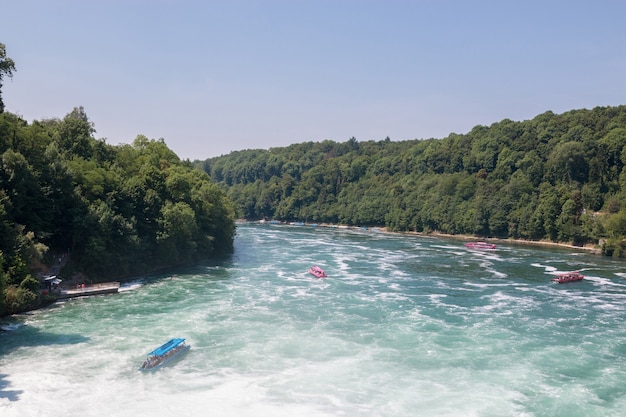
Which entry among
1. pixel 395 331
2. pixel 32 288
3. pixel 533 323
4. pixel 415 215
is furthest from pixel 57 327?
pixel 415 215

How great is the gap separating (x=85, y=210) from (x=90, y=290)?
905 centimetres

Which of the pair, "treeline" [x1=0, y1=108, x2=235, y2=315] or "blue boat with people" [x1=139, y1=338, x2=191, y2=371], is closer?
"blue boat with people" [x1=139, y1=338, x2=191, y2=371]

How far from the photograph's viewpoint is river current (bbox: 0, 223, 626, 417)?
2339 centimetres

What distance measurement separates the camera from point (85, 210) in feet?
160

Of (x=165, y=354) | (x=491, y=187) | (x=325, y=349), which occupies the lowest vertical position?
(x=325, y=349)

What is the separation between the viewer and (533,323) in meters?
37.1

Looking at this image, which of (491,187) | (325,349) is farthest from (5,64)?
(491,187)

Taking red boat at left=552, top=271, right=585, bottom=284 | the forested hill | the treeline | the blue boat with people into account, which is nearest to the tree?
the treeline

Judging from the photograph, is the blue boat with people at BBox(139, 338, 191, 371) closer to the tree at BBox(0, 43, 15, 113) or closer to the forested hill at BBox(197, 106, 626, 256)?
the tree at BBox(0, 43, 15, 113)

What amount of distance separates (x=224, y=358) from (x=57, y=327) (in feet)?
41.6

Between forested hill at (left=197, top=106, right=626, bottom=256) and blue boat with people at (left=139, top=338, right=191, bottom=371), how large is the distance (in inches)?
2910

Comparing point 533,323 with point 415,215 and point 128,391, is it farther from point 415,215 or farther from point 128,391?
point 415,215

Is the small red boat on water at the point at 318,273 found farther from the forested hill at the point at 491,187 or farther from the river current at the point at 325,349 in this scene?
the forested hill at the point at 491,187

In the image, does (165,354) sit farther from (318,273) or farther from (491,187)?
→ (491,187)
